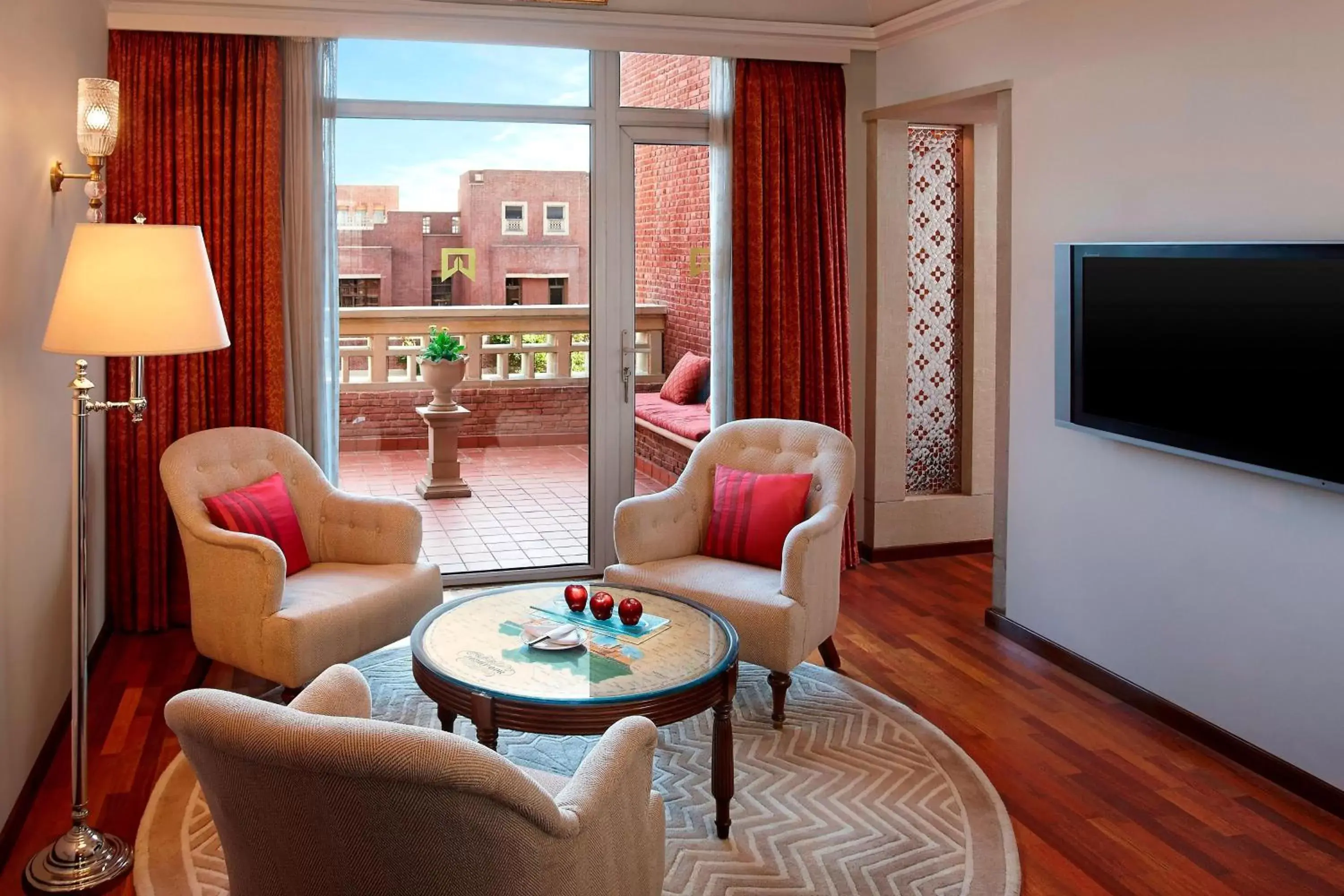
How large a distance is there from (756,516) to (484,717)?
163 cm

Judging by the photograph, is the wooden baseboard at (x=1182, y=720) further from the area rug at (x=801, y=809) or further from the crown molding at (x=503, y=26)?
the crown molding at (x=503, y=26)

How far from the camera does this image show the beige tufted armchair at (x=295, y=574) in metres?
3.70

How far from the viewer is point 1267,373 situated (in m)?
3.42

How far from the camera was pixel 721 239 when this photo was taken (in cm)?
553

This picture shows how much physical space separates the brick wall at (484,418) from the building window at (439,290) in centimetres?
41

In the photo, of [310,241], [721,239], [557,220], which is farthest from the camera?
[721,239]

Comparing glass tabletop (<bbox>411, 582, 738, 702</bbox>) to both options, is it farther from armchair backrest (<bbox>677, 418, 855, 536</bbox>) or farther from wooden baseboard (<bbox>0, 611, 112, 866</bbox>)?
wooden baseboard (<bbox>0, 611, 112, 866</bbox>)

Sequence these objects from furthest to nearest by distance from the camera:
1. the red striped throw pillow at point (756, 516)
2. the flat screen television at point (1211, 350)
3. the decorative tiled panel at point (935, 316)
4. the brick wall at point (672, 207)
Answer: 1. the decorative tiled panel at point (935, 316)
2. the brick wall at point (672, 207)
3. the red striped throw pillow at point (756, 516)
4. the flat screen television at point (1211, 350)

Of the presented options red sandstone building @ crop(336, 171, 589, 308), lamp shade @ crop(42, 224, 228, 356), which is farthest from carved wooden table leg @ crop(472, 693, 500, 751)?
red sandstone building @ crop(336, 171, 589, 308)

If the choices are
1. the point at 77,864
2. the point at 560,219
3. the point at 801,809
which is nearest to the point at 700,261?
A: the point at 560,219

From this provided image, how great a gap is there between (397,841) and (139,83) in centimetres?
387

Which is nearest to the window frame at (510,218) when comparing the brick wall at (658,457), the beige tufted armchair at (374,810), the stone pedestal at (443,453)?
the stone pedestal at (443,453)

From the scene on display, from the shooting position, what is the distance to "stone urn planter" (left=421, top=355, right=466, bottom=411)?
211 inches

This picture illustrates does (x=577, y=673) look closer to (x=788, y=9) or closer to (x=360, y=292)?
(x=360, y=292)
